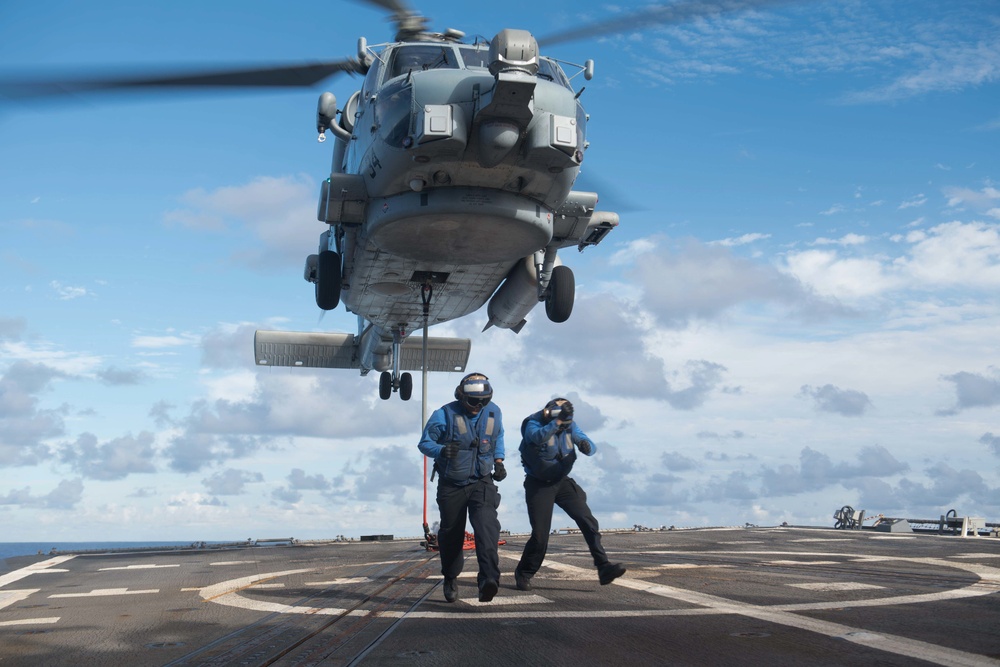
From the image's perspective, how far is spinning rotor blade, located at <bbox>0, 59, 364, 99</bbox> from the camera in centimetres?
701

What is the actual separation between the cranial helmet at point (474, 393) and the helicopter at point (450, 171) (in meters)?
4.55

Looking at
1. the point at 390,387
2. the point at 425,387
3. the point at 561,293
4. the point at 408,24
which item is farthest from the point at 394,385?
the point at 408,24

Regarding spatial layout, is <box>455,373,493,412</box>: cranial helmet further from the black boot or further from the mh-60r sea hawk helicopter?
the mh-60r sea hawk helicopter

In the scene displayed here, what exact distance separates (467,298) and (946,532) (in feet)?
50.3

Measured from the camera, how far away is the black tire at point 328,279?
1712 centimetres

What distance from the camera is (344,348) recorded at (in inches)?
1022

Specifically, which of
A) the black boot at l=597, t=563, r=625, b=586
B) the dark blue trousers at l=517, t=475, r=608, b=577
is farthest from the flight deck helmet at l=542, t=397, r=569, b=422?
the black boot at l=597, t=563, r=625, b=586

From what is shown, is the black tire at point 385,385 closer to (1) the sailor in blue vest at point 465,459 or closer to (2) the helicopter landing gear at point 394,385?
(2) the helicopter landing gear at point 394,385

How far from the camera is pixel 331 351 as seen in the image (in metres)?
25.9

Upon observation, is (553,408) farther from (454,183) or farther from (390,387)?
(390,387)

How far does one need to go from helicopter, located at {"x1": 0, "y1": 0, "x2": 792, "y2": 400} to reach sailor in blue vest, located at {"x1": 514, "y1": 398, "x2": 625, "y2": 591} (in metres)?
4.97

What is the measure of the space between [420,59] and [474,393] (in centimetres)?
803

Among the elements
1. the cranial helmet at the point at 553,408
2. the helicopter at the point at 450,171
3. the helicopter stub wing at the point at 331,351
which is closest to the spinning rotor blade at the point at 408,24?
the helicopter at the point at 450,171

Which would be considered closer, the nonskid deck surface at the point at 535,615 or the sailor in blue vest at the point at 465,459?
the nonskid deck surface at the point at 535,615
